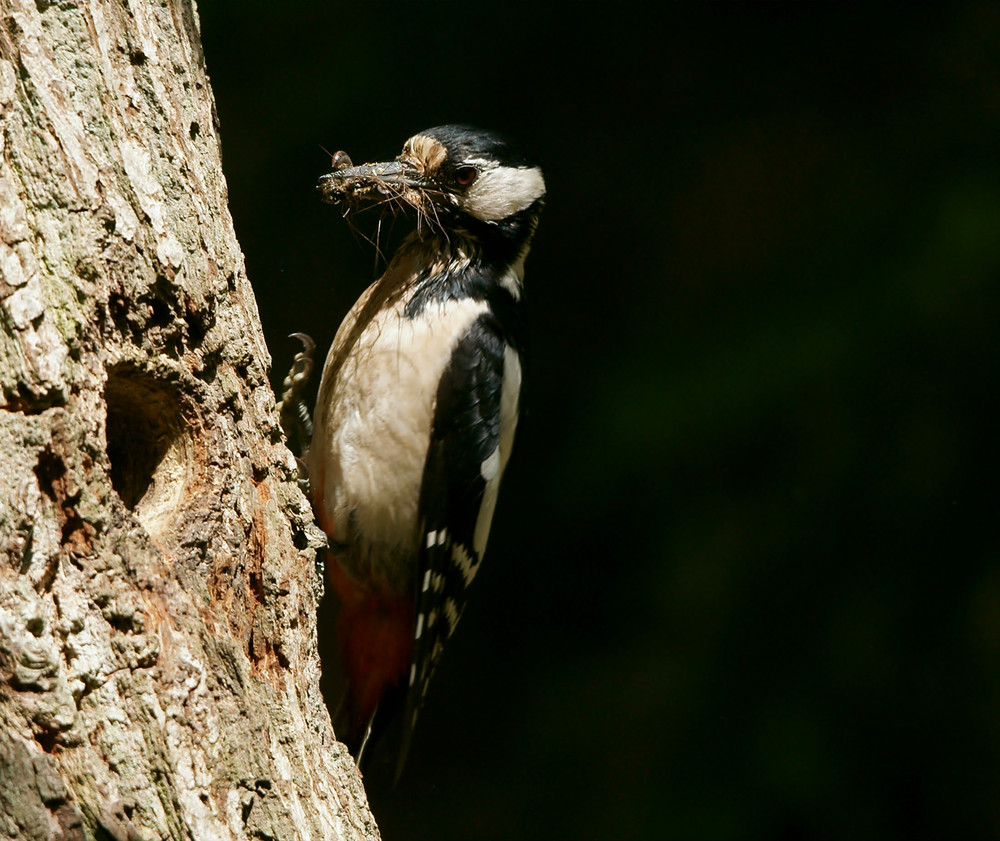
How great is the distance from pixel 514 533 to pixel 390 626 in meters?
1.07

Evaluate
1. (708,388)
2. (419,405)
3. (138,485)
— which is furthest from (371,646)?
(708,388)

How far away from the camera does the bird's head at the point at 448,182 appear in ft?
7.12

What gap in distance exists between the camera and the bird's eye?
226 centimetres

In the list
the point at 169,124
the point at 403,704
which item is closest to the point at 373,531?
the point at 403,704

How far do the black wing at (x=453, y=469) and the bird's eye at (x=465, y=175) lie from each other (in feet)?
0.95

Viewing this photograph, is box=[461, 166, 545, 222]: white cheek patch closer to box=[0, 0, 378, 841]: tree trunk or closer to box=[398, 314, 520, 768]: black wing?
box=[398, 314, 520, 768]: black wing

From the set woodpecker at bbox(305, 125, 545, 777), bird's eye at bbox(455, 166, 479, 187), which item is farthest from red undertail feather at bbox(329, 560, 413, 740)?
Result: bird's eye at bbox(455, 166, 479, 187)

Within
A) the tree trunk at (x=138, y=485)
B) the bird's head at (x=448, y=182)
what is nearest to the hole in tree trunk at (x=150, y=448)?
the tree trunk at (x=138, y=485)

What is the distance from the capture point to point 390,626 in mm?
2414

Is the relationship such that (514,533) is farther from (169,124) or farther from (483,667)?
(169,124)

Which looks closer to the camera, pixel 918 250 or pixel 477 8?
pixel 918 250

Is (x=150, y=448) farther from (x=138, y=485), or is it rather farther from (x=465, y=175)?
(x=465, y=175)

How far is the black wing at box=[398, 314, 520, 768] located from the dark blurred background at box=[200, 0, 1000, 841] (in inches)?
36.0

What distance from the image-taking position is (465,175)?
89.2 inches
